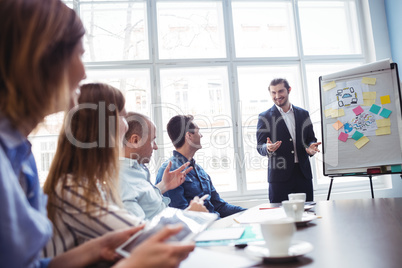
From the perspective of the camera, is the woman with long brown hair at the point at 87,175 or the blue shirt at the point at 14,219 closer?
the blue shirt at the point at 14,219

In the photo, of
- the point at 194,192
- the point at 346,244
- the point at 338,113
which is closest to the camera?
the point at 346,244

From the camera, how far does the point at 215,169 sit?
146 inches

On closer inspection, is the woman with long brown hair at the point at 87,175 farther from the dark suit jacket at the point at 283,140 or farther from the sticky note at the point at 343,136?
the sticky note at the point at 343,136

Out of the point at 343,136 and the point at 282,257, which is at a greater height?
the point at 343,136

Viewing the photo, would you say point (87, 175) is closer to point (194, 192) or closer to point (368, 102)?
point (194, 192)

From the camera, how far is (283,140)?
3084 millimetres

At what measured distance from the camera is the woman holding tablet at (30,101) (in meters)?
0.49

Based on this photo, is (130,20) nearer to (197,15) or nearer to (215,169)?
(197,15)

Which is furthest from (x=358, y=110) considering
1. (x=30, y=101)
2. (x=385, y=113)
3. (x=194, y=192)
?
(x=30, y=101)

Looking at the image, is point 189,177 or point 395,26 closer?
point 189,177

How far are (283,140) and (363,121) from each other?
81 centimetres

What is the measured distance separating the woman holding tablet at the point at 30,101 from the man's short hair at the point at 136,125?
1.06m

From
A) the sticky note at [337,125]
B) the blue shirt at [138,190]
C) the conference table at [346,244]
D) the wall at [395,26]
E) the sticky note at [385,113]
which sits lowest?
the conference table at [346,244]

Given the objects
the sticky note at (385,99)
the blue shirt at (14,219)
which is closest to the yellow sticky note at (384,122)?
the sticky note at (385,99)
